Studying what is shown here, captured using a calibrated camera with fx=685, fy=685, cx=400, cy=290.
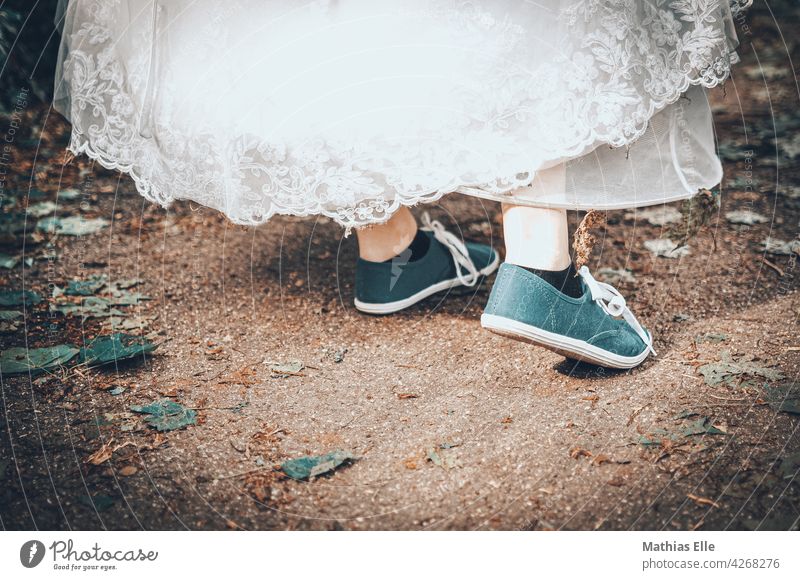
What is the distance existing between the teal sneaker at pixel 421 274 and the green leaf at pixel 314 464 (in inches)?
18.0

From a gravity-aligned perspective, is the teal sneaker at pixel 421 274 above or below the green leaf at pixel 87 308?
above

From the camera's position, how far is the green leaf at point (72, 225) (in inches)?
71.8

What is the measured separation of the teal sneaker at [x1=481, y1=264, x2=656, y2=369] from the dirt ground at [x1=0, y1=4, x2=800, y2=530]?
5 cm

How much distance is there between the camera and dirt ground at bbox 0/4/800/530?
957mm

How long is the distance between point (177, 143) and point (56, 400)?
50cm

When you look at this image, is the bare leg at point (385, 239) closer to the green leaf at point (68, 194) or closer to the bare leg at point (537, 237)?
the bare leg at point (537, 237)

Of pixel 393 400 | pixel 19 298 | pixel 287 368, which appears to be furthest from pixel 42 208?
pixel 393 400

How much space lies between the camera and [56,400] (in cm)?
119

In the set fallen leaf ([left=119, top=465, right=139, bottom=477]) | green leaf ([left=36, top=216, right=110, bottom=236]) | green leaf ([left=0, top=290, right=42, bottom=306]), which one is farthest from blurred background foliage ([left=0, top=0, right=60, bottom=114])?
fallen leaf ([left=119, top=465, right=139, bottom=477])

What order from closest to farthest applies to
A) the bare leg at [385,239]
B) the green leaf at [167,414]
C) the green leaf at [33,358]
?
the green leaf at [167,414] < the green leaf at [33,358] < the bare leg at [385,239]

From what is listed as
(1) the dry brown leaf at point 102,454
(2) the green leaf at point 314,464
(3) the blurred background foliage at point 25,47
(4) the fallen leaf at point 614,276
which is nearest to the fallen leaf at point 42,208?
(3) the blurred background foliage at point 25,47

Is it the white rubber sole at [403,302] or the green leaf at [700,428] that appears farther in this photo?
the white rubber sole at [403,302]

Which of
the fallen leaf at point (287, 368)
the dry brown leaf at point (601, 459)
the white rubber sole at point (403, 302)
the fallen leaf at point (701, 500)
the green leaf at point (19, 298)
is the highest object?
the green leaf at point (19, 298)

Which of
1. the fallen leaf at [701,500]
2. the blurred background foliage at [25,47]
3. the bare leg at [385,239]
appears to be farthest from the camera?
the blurred background foliage at [25,47]
